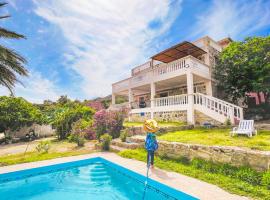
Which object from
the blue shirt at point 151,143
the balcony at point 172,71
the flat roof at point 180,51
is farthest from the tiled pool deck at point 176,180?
the flat roof at point 180,51

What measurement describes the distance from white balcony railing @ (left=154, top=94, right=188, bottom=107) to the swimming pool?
8854 mm

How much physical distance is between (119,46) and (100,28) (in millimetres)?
2400

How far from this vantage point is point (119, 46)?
14.9 meters

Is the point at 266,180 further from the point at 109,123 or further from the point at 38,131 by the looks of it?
the point at 38,131

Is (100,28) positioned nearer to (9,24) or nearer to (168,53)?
(9,24)

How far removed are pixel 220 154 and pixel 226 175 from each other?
2.35 feet

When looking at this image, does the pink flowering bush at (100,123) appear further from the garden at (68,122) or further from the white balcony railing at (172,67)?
the white balcony railing at (172,67)

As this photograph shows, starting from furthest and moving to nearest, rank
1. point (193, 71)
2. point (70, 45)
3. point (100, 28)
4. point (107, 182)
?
point (70, 45) < point (193, 71) < point (100, 28) < point (107, 182)

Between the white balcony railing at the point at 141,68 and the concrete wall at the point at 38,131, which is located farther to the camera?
the white balcony railing at the point at 141,68

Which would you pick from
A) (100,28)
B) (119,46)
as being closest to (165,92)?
(119,46)

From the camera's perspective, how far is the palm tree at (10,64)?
10.2m

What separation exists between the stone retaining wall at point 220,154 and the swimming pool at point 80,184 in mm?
2144

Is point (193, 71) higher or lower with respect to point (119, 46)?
lower

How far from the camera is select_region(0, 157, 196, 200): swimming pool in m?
5.64
